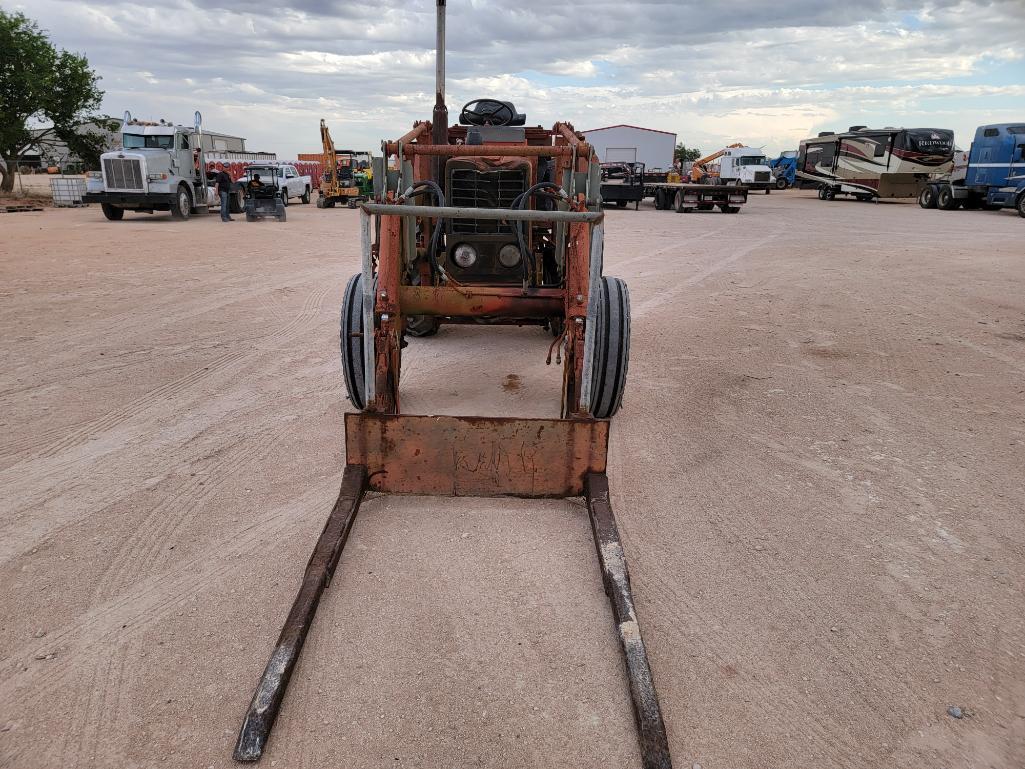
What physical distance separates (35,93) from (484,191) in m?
26.7

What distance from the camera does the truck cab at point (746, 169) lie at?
3569 cm

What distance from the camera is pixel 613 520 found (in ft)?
11.0

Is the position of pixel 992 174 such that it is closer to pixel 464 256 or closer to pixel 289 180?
pixel 289 180

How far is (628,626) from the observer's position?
270 centimetres

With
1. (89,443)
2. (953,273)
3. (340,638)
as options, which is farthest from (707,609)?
(953,273)

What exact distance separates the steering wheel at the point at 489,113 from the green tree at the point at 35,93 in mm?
25060

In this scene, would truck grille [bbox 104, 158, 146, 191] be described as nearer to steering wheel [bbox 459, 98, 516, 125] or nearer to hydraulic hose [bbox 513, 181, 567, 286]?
steering wheel [bbox 459, 98, 516, 125]

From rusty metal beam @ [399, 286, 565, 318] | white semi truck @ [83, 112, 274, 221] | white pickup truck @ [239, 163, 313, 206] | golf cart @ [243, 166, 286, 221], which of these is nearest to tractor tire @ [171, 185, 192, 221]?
white semi truck @ [83, 112, 274, 221]

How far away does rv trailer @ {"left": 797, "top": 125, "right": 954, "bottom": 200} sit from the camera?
29.0 meters

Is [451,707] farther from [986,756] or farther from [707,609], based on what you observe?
[986,756]

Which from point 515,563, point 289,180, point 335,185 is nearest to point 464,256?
point 515,563

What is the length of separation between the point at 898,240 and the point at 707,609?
15.6 meters

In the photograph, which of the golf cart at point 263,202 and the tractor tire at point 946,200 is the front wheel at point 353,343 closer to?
the golf cart at point 263,202

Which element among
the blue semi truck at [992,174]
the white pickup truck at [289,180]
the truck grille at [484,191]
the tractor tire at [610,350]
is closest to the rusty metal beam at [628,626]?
the tractor tire at [610,350]
